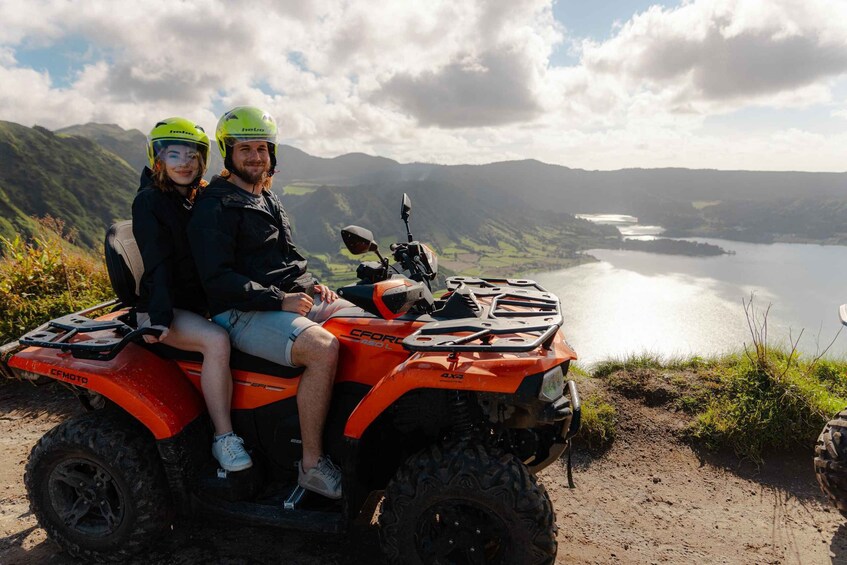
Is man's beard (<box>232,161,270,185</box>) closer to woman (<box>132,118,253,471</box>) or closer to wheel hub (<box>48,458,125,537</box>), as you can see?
woman (<box>132,118,253,471</box>)

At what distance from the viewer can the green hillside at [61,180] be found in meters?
91.1

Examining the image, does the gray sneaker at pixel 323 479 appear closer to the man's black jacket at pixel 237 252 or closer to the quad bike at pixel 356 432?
the quad bike at pixel 356 432

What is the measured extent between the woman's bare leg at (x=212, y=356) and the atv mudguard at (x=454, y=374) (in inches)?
34.6

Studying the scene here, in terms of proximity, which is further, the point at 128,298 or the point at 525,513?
the point at 128,298

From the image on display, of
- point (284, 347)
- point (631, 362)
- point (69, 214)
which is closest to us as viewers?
point (284, 347)

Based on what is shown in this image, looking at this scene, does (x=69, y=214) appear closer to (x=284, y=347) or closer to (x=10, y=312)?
(x=10, y=312)

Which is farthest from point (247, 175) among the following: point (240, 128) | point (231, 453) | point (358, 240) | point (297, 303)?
point (231, 453)

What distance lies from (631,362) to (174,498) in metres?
5.16

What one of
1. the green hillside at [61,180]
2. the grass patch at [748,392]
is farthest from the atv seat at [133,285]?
the green hillside at [61,180]

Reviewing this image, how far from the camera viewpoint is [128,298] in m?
3.30

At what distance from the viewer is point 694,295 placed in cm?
7581

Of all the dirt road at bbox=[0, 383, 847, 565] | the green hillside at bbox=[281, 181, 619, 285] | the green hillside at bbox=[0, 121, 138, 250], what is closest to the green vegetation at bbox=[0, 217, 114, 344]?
the dirt road at bbox=[0, 383, 847, 565]

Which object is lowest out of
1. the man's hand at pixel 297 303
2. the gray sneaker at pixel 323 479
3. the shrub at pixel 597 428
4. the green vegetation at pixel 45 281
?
the shrub at pixel 597 428

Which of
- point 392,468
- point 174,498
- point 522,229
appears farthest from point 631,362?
point 522,229
